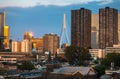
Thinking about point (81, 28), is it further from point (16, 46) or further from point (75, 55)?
point (75, 55)

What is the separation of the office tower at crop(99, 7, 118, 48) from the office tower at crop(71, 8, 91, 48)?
4.39 m

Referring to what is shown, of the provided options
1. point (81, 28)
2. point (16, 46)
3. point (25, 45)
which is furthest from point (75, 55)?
point (16, 46)

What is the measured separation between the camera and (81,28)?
A: 111 meters

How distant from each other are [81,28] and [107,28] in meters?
8.87

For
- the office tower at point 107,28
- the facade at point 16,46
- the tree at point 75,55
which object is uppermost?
the office tower at point 107,28

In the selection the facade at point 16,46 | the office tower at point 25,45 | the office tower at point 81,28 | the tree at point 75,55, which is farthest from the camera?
the facade at point 16,46

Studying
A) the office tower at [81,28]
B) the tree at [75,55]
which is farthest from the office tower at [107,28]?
the tree at [75,55]

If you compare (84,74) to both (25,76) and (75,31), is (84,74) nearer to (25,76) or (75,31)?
(25,76)

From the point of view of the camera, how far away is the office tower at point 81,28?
110m

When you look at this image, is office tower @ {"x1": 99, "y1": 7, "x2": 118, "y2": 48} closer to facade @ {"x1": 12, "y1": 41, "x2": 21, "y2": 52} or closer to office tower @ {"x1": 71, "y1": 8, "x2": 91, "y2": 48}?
office tower @ {"x1": 71, "y1": 8, "x2": 91, "y2": 48}

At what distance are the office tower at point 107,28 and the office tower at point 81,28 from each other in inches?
173

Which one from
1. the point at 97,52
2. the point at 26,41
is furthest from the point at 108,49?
the point at 26,41

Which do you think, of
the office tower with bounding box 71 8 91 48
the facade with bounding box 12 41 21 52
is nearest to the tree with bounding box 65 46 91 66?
the office tower with bounding box 71 8 91 48

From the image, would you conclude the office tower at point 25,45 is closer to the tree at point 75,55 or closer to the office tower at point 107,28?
the office tower at point 107,28
